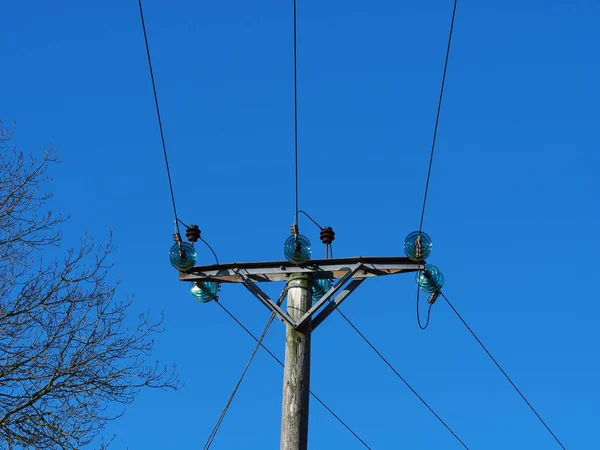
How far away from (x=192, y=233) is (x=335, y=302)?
1635mm

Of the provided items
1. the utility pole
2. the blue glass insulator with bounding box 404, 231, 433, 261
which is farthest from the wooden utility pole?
Result: the blue glass insulator with bounding box 404, 231, 433, 261

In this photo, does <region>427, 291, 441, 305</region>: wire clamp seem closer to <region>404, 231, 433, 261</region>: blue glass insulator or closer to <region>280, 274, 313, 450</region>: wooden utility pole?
<region>404, 231, 433, 261</region>: blue glass insulator

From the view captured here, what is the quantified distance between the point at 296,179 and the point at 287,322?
1.62 m

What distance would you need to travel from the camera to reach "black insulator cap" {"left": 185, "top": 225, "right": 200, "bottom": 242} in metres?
8.99

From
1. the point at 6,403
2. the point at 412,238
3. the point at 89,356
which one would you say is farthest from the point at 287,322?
the point at 6,403

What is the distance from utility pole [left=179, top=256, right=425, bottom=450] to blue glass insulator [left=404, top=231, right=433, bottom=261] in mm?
63

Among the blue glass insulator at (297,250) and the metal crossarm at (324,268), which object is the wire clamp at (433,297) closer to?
the metal crossarm at (324,268)

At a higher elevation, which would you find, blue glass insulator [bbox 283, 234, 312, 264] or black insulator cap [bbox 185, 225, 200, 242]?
black insulator cap [bbox 185, 225, 200, 242]

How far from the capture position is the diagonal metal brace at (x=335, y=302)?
26.7 ft

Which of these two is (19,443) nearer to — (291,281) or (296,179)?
(291,281)

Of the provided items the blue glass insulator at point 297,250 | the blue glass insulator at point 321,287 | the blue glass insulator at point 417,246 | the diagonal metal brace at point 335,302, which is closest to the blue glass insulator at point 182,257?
the blue glass insulator at point 297,250

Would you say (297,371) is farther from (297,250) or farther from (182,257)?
(182,257)

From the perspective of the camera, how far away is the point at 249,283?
27.9 ft

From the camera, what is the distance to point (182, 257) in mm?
8703
